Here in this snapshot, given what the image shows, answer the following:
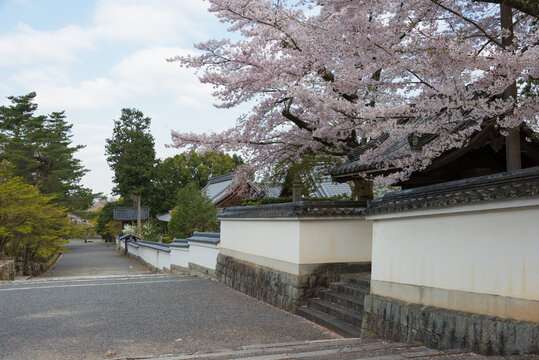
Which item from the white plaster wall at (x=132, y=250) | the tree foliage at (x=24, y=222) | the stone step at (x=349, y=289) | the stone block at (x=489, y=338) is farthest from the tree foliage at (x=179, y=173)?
the stone block at (x=489, y=338)

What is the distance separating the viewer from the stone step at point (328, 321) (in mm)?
6348

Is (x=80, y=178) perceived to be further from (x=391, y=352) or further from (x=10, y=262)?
(x=391, y=352)

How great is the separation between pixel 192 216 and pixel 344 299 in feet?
55.4

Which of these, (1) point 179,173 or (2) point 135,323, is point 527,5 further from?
(1) point 179,173

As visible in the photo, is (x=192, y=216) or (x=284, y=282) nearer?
(x=284, y=282)

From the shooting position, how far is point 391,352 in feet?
14.6

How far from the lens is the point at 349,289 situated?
7469 millimetres

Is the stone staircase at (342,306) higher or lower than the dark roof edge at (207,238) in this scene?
lower

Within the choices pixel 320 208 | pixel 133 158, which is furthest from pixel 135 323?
pixel 133 158

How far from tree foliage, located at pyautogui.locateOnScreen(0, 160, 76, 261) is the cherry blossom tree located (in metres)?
11.4

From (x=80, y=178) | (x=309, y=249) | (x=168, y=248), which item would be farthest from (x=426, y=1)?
(x=80, y=178)

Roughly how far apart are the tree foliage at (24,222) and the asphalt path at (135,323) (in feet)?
33.3

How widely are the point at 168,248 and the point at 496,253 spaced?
57.9 ft

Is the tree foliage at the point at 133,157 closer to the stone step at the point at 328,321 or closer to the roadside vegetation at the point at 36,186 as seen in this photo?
the roadside vegetation at the point at 36,186
